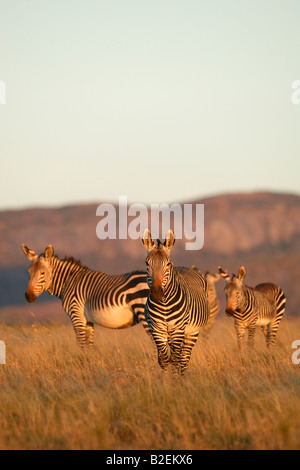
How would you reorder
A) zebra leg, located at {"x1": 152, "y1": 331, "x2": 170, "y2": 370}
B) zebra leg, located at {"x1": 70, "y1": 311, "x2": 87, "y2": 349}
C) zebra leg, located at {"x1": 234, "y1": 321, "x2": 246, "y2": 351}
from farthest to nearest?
1. zebra leg, located at {"x1": 234, "y1": 321, "x2": 246, "y2": 351}
2. zebra leg, located at {"x1": 70, "y1": 311, "x2": 87, "y2": 349}
3. zebra leg, located at {"x1": 152, "y1": 331, "x2": 170, "y2": 370}

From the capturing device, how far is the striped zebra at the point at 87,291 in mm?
12945

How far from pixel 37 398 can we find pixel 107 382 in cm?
142

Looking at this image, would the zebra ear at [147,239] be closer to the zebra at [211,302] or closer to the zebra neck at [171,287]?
the zebra neck at [171,287]

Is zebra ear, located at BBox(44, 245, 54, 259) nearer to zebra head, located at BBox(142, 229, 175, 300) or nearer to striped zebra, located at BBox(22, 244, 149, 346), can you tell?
striped zebra, located at BBox(22, 244, 149, 346)

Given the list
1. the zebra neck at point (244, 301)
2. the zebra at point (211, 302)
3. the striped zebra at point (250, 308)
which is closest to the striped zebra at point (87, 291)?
the striped zebra at point (250, 308)

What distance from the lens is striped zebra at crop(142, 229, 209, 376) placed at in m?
9.69

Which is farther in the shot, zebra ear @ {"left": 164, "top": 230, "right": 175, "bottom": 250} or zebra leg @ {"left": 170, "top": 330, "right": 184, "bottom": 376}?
zebra leg @ {"left": 170, "top": 330, "right": 184, "bottom": 376}

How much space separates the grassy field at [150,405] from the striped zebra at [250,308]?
2458 millimetres

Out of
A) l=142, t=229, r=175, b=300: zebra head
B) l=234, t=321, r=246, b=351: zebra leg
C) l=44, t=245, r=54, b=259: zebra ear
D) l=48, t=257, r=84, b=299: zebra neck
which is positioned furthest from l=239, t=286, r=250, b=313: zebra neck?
l=142, t=229, r=175, b=300: zebra head

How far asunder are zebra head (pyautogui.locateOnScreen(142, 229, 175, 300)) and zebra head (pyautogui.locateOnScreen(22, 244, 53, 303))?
14.6 ft
